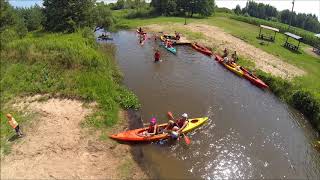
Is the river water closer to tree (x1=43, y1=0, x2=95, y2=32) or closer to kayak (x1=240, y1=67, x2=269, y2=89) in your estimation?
kayak (x1=240, y1=67, x2=269, y2=89)

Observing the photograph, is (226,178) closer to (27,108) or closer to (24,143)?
(24,143)

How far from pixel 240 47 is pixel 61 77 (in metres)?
25.8

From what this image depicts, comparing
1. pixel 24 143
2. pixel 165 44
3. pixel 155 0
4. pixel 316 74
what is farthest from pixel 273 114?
pixel 155 0

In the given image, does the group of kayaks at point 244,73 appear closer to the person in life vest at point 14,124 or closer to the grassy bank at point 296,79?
the grassy bank at point 296,79

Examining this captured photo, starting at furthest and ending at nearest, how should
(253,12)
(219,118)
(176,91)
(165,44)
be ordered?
(253,12) → (165,44) → (176,91) → (219,118)

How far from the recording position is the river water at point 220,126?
16.8m

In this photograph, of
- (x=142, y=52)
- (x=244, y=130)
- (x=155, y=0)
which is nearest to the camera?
(x=244, y=130)

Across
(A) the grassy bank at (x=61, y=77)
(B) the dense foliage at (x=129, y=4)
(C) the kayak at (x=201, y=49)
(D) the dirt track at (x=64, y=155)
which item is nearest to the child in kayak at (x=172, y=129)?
(D) the dirt track at (x=64, y=155)

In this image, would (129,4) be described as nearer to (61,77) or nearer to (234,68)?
(234,68)

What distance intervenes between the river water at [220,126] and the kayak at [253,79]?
0.70 meters

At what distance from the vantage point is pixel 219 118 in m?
22.0

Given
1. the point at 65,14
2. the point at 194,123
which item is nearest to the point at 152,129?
the point at 194,123

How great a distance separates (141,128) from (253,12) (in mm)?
114806

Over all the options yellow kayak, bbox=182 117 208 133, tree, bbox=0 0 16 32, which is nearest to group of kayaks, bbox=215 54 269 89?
yellow kayak, bbox=182 117 208 133
